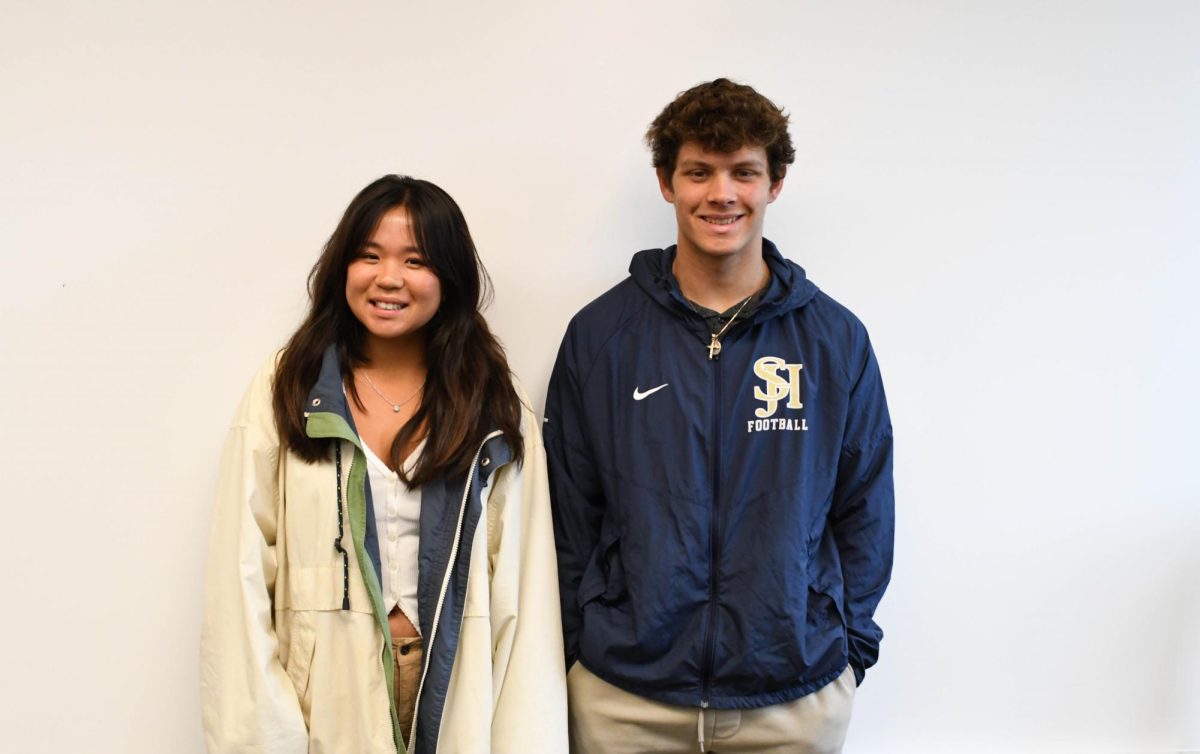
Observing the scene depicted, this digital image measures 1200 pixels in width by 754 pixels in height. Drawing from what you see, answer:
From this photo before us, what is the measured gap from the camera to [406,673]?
4.84 ft

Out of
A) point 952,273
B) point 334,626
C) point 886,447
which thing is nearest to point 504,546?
point 334,626

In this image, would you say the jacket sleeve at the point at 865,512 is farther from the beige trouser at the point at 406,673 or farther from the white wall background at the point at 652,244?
the beige trouser at the point at 406,673

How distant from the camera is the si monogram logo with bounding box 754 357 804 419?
5.05 ft

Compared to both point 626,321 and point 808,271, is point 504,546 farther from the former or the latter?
point 808,271

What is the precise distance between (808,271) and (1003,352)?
1.46ft

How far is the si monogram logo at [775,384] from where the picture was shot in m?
1.54

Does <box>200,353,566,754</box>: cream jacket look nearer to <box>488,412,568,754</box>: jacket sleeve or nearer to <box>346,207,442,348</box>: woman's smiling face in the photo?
<box>488,412,568,754</box>: jacket sleeve

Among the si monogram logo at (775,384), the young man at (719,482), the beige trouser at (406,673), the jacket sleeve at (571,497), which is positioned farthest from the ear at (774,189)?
the beige trouser at (406,673)

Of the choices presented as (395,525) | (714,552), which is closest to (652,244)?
(714,552)

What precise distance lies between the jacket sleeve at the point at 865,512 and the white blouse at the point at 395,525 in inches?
29.0

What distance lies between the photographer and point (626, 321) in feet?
5.30

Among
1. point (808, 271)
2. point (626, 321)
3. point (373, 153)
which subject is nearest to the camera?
point (626, 321)

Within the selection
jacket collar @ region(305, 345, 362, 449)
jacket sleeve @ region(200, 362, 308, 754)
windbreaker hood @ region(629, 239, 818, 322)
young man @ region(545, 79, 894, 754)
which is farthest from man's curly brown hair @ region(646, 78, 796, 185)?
jacket sleeve @ region(200, 362, 308, 754)

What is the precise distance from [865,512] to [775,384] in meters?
0.29
